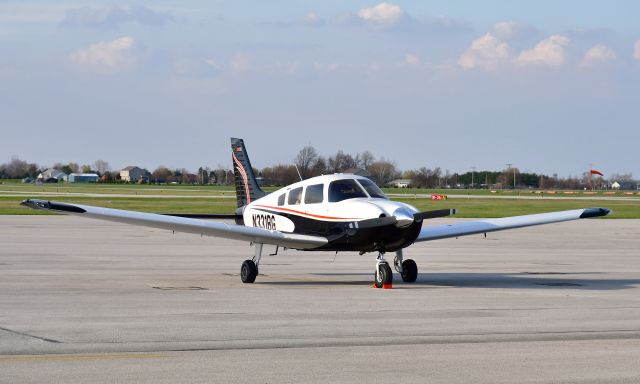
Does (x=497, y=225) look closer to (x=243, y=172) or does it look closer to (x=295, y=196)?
(x=295, y=196)

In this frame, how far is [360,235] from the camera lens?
61.2ft

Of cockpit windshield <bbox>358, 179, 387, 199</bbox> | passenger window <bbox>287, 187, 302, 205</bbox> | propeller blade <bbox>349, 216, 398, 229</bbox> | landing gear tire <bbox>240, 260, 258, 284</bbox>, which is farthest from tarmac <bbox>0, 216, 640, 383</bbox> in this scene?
cockpit windshield <bbox>358, 179, 387, 199</bbox>

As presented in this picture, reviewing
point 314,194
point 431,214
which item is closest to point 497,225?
point 431,214

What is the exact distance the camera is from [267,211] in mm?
21375

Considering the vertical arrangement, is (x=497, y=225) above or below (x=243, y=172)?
below

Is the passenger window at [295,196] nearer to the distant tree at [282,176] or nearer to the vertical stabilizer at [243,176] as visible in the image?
the vertical stabilizer at [243,176]

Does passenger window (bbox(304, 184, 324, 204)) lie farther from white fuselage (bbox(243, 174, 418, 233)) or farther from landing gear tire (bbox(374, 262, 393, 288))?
landing gear tire (bbox(374, 262, 393, 288))

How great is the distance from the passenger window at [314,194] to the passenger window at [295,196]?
22 centimetres

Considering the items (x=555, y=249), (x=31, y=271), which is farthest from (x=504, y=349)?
(x=555, y=249)

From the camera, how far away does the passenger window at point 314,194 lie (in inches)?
783

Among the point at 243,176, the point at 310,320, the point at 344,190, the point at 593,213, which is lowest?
the point at 310,320

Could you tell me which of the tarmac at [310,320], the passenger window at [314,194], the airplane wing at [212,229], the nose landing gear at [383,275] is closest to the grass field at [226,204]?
the tarmac at [310,320]

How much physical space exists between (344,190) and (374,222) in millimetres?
1474

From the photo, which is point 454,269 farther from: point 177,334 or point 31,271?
point 177,334
